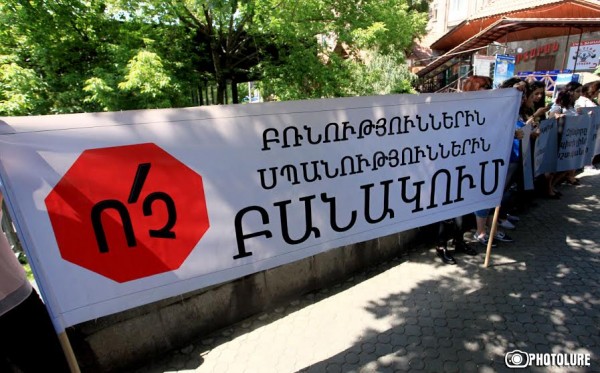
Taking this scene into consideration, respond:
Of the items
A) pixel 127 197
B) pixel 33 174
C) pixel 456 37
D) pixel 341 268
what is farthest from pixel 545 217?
pixel 456 37

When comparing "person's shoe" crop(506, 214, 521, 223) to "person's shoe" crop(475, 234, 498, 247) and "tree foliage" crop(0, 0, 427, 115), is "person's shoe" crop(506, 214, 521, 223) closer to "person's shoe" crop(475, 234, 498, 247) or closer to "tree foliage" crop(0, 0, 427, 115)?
"person's shoe" crop(475, 234, 498, 247)

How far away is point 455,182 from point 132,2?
7.92 m

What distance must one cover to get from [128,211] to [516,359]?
2.92 meters

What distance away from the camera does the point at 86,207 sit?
A: 1823 mm

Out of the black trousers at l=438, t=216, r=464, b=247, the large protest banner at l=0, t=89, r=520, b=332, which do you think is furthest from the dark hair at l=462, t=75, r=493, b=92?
the black trousers at l=438, t=216, r=464, b=247

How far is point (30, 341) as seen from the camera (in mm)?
1728

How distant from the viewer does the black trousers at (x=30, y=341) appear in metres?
1.62

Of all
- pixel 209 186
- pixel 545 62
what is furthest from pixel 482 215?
pixel 545 62

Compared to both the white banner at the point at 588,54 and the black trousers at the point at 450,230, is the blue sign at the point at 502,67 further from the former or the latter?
the white banner at the point at 588,54

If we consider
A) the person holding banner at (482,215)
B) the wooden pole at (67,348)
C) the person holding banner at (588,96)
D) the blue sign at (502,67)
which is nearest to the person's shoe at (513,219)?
the person holding banner at (482,215)

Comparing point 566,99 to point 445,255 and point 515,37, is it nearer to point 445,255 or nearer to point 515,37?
point 445,255

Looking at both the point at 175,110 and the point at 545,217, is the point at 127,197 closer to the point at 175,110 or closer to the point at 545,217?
the point at 175,110

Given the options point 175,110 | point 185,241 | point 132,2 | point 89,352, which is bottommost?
point 89,352

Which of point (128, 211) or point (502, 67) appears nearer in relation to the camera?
point (128, 211)
